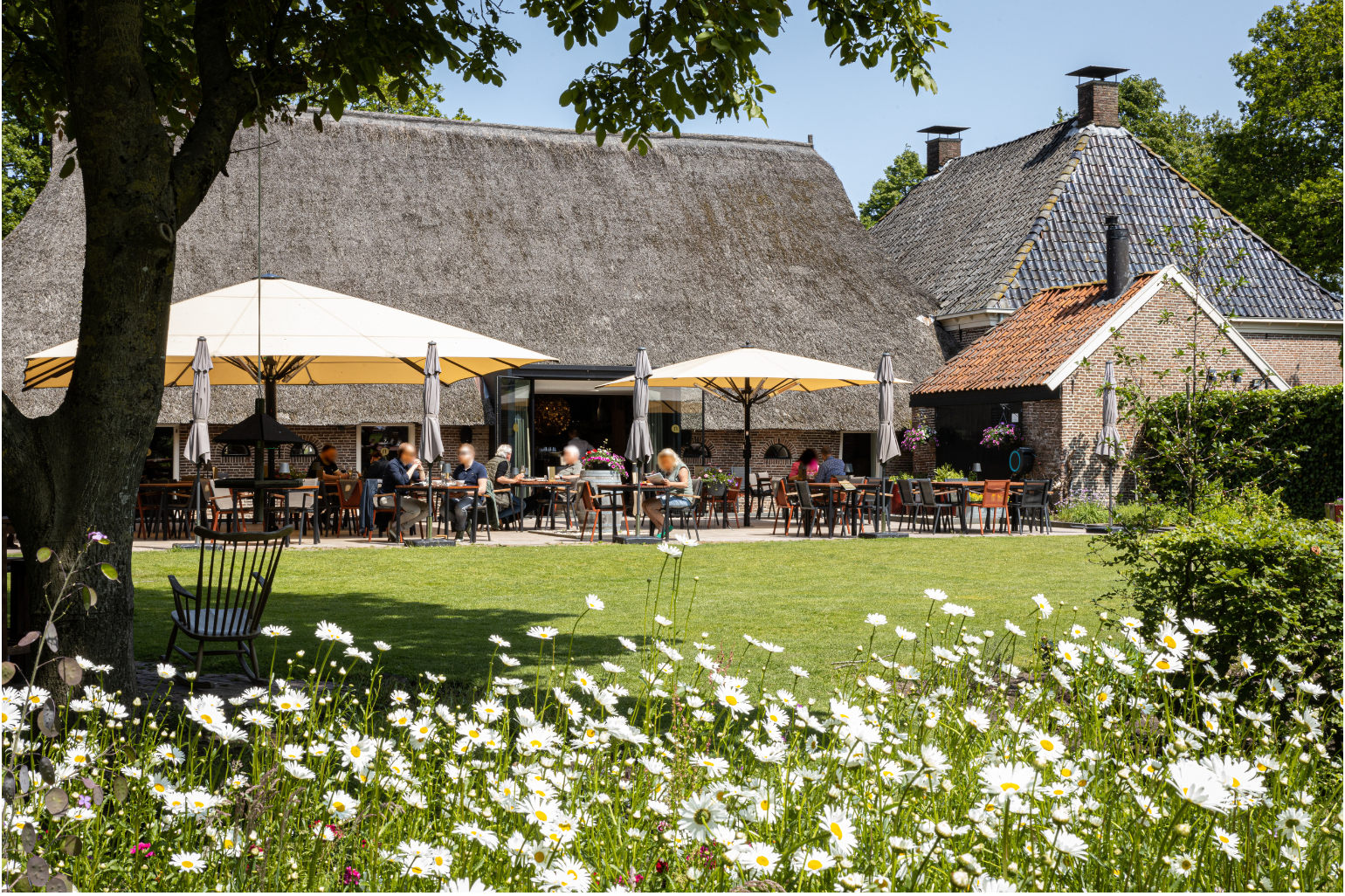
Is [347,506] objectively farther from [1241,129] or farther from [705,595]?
[1241,129]

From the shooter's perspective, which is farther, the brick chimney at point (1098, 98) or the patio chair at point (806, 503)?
the brick chimney at point (1098, 98)

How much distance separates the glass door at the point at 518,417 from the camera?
2073cm

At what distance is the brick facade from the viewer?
19641 mm

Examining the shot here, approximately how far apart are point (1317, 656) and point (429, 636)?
5047 mm

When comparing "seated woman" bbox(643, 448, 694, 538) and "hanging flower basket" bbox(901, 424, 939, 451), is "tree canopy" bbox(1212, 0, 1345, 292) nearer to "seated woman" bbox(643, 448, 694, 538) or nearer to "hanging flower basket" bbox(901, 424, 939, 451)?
"hanging flower basket" bbox(901, 424, 939, 451)

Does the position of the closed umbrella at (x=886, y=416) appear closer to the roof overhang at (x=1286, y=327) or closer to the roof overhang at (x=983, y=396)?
the roof overhang at (x=983, y=396)

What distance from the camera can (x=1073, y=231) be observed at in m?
24.5

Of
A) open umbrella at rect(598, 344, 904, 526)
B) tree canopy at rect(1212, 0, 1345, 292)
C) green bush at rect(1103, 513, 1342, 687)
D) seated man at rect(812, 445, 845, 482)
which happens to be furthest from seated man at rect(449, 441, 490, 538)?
tree canopy at rect(1212, 0, 1345, 292)

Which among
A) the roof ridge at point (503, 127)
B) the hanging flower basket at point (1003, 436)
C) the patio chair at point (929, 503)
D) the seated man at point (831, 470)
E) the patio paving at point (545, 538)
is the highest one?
the roof ridge at point (503, 127)

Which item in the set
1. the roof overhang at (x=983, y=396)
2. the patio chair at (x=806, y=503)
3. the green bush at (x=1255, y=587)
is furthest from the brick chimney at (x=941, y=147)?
the green bush at (x=1255, y=587)

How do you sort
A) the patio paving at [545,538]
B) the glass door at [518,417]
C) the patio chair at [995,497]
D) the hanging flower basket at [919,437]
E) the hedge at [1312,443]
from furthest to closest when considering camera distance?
1. the hanging flower basket at [919,437]
2. the glass door at [518,417]
3. the hedge at [1312,443]
4. the patio chair at [995,497]
5. the patio paving at [545,538]

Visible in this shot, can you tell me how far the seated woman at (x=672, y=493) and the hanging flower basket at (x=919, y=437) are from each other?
9.12m

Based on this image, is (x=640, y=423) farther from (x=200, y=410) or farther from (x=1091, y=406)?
(x=1091, y=406)

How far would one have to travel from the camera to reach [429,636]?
281 inches
